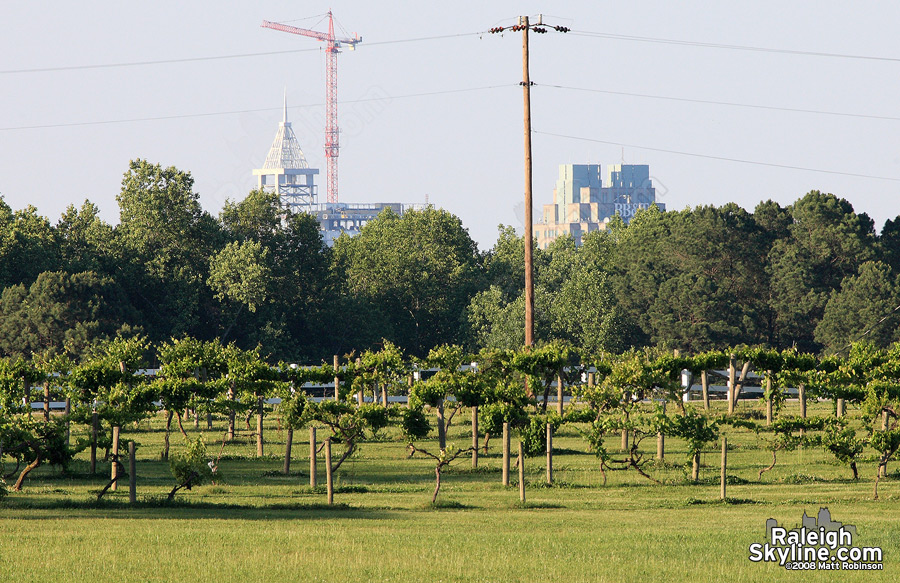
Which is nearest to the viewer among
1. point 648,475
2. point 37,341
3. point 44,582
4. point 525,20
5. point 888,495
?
point 44,582

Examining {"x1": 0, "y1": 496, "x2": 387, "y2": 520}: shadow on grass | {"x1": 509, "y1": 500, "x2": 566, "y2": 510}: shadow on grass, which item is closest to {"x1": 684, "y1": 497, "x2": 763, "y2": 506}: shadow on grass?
{"x1": 509, "y1": 500, "x2": 566, "y2": 510}: shadow on grass

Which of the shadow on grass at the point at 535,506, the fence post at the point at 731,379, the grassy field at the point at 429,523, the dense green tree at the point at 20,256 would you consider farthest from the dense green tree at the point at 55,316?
the shadow on grass at the point at 535,506

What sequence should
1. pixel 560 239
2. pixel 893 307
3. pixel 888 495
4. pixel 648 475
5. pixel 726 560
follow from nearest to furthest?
pixel 726 560, pixel 888 495, pixel 648 475, pixel 893 307, pixel 560 239

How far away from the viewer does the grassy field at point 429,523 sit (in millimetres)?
19875

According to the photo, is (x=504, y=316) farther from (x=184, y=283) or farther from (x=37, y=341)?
(x=37, y=341)

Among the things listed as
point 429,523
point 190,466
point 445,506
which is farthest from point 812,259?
point 190,466

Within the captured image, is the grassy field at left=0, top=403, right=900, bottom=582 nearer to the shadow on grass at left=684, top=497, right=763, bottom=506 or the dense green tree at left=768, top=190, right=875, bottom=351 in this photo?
the shadow on grass at left=684, top=497, right=763, bottom=506

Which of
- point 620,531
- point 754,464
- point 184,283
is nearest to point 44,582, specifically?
point 620,531

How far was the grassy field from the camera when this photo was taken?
19.9 meters

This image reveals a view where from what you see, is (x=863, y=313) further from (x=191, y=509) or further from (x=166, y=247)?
(x=191, y=509)

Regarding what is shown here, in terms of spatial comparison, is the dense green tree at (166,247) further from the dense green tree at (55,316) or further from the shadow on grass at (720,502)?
the shadow on grass at (720,502)

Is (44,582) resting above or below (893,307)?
below

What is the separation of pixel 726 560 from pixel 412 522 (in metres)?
7.00

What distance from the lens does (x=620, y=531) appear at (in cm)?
2350
